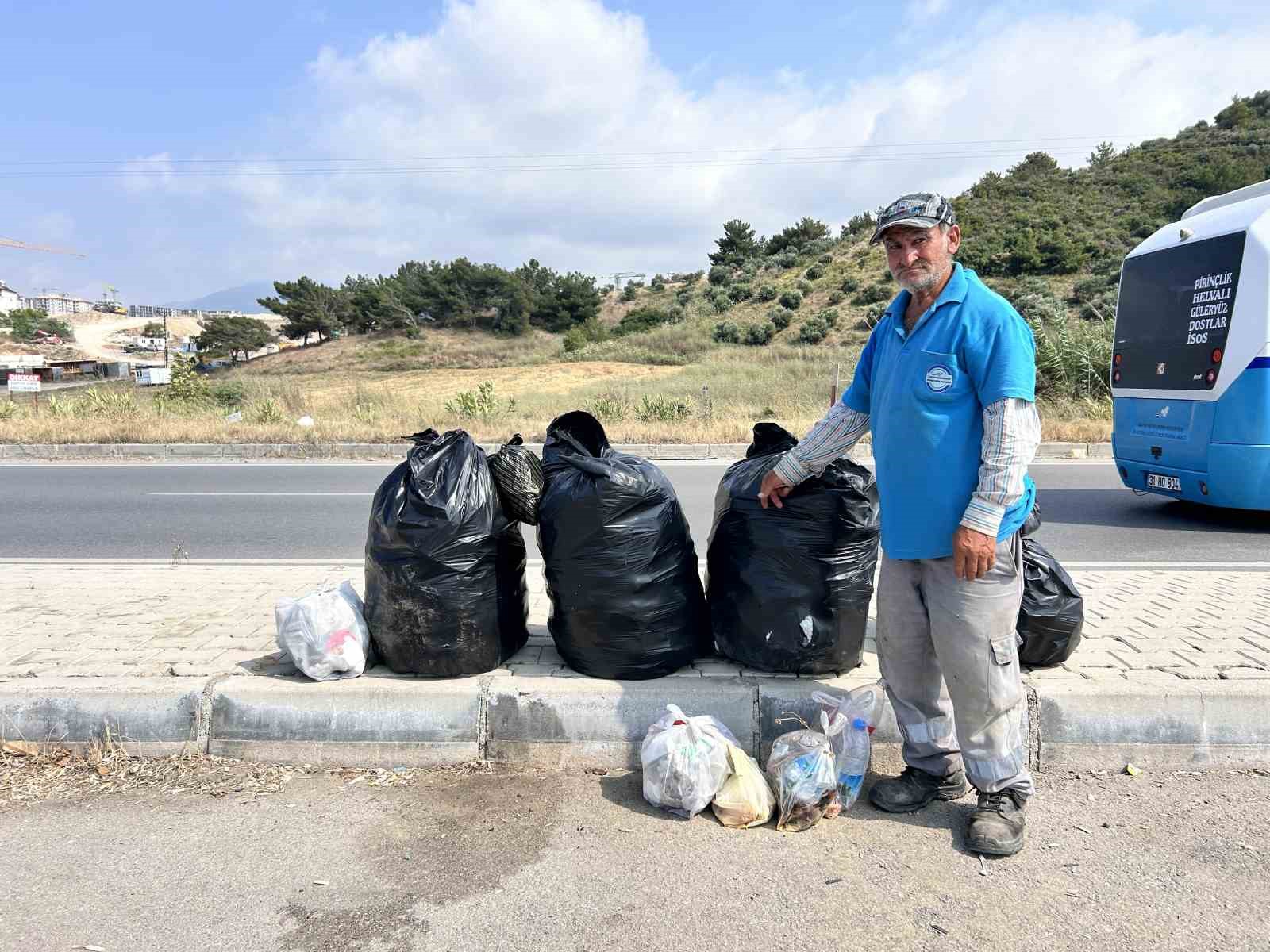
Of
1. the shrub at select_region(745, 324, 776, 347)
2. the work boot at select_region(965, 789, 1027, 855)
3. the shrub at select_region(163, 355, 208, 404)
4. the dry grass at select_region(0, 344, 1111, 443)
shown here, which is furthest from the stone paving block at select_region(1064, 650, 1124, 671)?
the shrub at select_region(745, 324, 776, 347)

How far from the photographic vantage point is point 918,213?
2686mm

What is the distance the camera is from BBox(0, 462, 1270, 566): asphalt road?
6.93m

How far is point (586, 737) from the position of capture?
3.28m

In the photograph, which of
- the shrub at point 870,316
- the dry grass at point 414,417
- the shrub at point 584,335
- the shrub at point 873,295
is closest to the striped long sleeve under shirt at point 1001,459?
the dry grass at point 414,417

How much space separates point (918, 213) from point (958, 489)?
84 centimetres

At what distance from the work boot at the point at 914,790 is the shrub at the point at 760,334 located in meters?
36.7

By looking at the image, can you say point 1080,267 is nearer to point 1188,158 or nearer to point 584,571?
point 1188,158

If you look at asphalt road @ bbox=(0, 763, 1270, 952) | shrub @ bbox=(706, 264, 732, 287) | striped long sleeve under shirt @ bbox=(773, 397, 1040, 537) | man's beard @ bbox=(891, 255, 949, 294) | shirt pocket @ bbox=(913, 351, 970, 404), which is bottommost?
asphalt road @ bbox=(0, 763, 1270, 952)

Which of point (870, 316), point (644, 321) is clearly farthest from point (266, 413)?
point (644, 321)

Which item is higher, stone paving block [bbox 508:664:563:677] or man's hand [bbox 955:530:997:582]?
man's hand [bbox 955:530:997:582]

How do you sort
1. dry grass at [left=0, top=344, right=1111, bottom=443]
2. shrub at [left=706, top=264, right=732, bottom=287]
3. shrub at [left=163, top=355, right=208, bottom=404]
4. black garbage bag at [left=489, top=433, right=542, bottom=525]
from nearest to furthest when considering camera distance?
1. black garbage bag at [left=489, top=433, right=542, bottom=525]
2. dry grass at [left=0, top=344, right=1111, bottom=443]
3. shrub at [left=163, top=355, right=208, bottom=404]
4. shrub at [left=706, top=264, right=732, bottom=287]

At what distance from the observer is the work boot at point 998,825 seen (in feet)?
8.71

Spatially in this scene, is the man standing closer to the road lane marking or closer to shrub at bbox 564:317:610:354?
the road lane marking

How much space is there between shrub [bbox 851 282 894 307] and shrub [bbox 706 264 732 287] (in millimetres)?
13192
